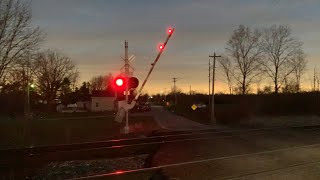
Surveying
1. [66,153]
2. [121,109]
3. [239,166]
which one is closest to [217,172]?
[239,166]

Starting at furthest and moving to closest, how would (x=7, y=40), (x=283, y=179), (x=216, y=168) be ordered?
(x=7, y=40), (x=216, y=168), (x=283, y=179)

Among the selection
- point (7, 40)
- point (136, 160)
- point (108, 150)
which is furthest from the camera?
point (7, 40)

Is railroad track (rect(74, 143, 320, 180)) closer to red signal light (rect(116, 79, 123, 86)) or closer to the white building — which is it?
red signal light (rect(116, 79, 123, 86))

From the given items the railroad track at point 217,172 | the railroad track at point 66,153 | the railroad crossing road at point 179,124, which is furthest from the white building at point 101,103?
the railroad track at point 217,172

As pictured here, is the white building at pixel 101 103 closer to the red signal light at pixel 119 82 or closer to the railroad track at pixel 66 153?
the railroad track at pixel 66 153

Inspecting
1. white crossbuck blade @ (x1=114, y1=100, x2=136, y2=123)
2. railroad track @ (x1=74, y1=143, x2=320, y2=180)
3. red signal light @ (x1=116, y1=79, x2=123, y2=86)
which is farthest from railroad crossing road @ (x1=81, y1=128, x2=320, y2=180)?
white crossbuck blade @ (x1=114, y1=100, x2=136, y2=123)

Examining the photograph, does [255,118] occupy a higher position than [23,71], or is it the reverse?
[23,71]

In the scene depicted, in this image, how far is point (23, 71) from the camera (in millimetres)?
33531

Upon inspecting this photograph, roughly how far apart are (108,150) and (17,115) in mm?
17737

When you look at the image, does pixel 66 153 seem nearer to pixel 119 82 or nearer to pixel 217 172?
pixel 119 82

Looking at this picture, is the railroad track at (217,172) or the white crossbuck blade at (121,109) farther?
the white crossbuck blade at (121,109)

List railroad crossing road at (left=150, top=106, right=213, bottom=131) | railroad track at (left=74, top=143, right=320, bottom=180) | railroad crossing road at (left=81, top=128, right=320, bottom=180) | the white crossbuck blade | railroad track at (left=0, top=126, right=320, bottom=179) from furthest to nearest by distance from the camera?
railroad crossing road at (left=150, top=106, right=213, bottom=131) < the white crossbuck blade < railroad track at (left=0, top=126, right=320, bottom=179) < railroad crossing road at (left=81, top=128, right=320, bottom=180) < railroad track at (left=74, top=143, right=320, bottom=180)

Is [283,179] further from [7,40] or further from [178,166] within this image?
[7,40]

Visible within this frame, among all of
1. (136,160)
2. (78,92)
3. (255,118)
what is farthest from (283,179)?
(78,92)
